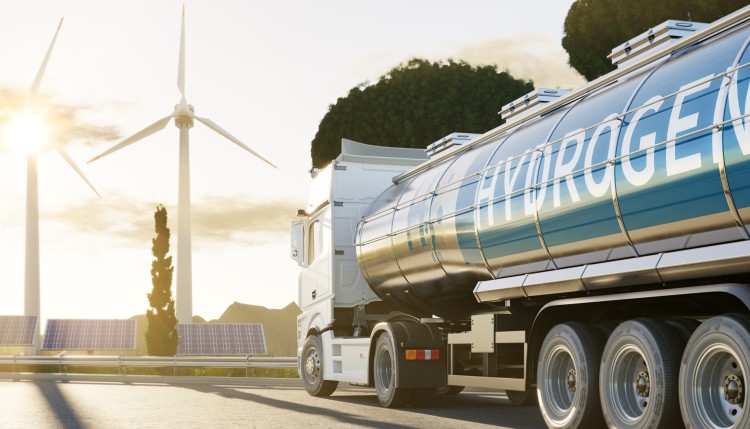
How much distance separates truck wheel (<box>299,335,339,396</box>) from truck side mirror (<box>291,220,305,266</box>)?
1.69 m

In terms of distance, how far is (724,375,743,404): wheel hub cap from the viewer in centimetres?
787

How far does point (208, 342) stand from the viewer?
37.7m

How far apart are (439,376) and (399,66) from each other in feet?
98.5

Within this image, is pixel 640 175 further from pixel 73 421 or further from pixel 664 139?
pixel 73 421

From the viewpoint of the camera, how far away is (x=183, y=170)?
149 ft

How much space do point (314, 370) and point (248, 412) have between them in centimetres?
381

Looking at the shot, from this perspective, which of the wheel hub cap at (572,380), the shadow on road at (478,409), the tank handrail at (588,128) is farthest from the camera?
the shadow on road at (478,409)

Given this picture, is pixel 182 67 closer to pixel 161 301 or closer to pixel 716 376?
pixel 161 301

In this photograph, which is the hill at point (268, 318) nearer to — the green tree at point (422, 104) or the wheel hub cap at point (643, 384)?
the green tree at point (422, 104)

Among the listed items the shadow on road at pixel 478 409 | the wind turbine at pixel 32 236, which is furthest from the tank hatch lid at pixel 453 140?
the wind turbine at pixel 32 236

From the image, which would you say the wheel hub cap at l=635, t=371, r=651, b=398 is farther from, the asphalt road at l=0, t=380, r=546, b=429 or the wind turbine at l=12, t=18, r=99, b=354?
the wind turbine at l=12, t=18, r=99, b=354

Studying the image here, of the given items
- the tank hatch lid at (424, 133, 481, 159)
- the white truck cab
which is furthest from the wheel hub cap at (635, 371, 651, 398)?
the white truck cab

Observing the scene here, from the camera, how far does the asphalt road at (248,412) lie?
A: 509 inches

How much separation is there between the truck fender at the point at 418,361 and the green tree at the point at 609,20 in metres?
15.9
